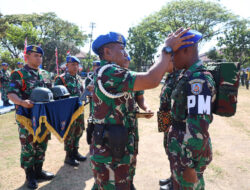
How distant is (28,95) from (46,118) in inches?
22.5

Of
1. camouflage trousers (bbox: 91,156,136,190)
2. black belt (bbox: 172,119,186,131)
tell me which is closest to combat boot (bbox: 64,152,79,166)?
camouflage trousers (bbox: 91,156,136,190)

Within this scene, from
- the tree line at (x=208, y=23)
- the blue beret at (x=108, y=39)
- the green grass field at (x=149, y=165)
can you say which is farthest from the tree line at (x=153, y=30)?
the blue beret at (x=108, y=39)

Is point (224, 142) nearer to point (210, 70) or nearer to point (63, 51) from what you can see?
point (210, 70)

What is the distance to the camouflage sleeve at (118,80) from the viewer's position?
64.8 inches

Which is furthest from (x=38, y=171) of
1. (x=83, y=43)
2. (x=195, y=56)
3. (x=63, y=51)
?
(x=83, y=43)

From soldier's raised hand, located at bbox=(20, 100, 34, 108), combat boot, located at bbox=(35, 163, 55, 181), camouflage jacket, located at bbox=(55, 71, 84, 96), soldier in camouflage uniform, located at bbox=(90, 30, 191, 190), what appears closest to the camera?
soldier in camouflage uniform, located at bbox=(90, 30, 191, 190)

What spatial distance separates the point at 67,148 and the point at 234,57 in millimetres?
29576

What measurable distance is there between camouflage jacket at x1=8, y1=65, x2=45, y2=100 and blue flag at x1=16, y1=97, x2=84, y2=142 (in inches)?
10.7

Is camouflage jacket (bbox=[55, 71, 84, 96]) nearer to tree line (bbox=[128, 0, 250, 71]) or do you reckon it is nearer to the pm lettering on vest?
the pm lettering on vest

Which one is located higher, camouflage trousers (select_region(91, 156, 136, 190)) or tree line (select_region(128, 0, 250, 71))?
tree line (select_region(128, 0, 250, 71))

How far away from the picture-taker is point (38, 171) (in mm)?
3490

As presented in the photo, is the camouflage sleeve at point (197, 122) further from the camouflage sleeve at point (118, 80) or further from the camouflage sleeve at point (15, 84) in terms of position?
the camouflage sleeve at point (15, 84)

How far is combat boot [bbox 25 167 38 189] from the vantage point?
10.5 ft

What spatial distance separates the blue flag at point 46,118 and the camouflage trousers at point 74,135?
0.51 meters
